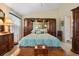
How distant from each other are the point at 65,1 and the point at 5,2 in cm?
121

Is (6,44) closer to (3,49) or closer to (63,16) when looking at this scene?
(3,49)

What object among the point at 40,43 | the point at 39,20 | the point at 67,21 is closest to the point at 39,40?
the point at 40,43

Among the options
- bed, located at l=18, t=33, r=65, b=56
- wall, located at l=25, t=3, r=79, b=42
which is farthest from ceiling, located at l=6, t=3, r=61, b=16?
bed, located at l=18, t=33, r=65, b=56

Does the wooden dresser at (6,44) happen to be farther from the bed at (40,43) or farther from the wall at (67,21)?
the wall at (67,21)

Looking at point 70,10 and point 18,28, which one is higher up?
point 70,10

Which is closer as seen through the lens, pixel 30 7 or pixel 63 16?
pixel 30 7

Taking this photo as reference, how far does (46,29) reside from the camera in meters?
3.30

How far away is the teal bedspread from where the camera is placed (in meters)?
3.32

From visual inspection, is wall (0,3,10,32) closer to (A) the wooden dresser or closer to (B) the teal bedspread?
(A) the wooden dresser

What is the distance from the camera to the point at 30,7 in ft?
10.3

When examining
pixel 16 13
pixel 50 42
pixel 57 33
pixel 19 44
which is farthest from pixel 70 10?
pixel 19 44

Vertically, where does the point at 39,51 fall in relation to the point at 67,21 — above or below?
below

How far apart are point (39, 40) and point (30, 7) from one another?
2.61 feet

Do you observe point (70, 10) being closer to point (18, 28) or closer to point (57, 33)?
point (57, 33)
